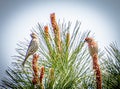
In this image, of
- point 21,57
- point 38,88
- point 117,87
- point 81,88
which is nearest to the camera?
point 38,88

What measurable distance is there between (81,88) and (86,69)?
10.4 inches

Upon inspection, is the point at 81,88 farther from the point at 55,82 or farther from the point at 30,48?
the point at 30,48

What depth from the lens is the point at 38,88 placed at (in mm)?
1655

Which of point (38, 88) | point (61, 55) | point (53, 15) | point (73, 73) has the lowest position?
point (38, 88)

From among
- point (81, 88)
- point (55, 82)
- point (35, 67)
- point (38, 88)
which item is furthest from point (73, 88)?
point (35, 67)

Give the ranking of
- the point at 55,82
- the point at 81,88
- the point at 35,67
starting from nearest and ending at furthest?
the point at 35,67 → the point at 55,82 → the point at 81,88

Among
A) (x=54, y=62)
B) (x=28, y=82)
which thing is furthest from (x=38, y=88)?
(x=54, y=62)

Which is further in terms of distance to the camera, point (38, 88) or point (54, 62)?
point (54, 62)

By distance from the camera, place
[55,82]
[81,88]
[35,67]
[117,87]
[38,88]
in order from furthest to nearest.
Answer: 1. [117,87]
2. [81,88]
3. [55,82]
4. [38,88]
5. [35,67]

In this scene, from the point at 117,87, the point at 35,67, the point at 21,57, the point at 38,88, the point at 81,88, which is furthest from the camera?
the point at 21,57

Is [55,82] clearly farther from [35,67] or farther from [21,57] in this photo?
[21,57]

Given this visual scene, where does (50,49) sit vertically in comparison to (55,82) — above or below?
above

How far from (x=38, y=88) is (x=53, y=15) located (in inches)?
21.5

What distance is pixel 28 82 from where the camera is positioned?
6.28ft
